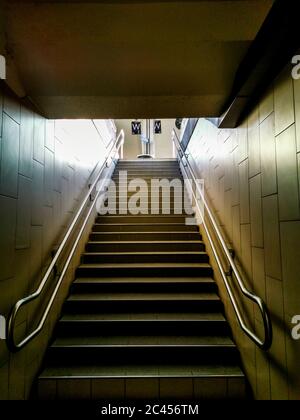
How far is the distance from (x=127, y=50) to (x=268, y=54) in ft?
2.46

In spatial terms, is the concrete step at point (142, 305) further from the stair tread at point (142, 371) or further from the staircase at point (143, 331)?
the stair tread at point (142, 371)

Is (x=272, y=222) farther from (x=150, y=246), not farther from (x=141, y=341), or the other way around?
(x=150, y=246)

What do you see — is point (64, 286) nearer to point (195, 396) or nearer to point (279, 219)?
point (195, 396)

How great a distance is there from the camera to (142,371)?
171 centimetres

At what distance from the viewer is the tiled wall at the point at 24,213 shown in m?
1.36

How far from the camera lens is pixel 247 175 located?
1762mm

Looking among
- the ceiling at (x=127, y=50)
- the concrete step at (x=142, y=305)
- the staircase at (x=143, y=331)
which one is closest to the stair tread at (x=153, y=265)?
the staircase at (x=143, y=331)

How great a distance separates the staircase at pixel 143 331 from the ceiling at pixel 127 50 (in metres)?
1.71

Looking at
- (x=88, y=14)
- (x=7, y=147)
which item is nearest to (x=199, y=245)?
(x=7, y=147)

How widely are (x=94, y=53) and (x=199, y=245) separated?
93.1 inches

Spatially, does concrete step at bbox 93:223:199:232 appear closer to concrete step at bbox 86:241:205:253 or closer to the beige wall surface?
concrete step at bbox 86:241:205:253

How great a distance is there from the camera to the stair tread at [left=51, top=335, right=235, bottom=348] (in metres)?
1.85

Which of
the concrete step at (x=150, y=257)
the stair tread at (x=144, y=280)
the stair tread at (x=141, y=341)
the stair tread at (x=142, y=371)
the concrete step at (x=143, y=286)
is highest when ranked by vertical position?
the concrete step at (x=150, y=257)

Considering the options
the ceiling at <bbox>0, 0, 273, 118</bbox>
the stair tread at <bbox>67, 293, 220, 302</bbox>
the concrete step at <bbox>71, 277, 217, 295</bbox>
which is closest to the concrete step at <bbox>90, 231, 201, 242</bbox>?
the concrete step at <bbox>71, 277, 217, 295</bbox>
